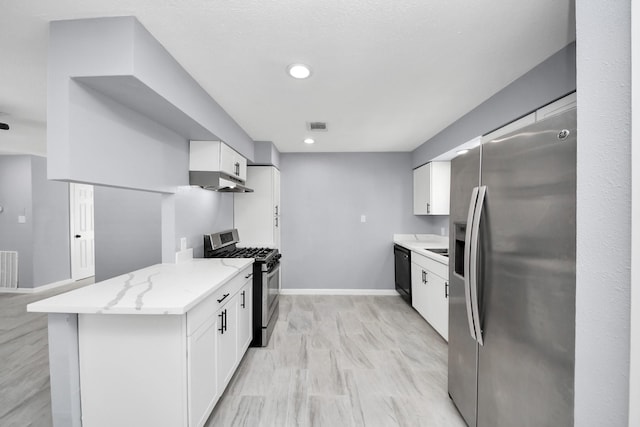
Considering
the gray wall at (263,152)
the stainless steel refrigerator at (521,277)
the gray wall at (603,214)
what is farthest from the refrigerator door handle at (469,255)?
the gray wall at (263,152)

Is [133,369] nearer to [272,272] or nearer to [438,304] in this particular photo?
[272,272]

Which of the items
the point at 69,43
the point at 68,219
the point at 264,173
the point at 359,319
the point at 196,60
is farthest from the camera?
the point at 68,219

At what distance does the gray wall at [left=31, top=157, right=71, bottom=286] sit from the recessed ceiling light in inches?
203

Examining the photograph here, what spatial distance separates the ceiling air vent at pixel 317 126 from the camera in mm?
2908

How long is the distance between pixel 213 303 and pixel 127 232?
6.06ft

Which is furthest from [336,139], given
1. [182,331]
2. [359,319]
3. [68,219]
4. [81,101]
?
[68,219]

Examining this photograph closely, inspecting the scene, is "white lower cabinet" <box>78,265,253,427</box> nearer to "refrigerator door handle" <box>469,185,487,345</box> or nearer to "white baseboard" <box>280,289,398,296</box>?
"refrigerator door handle" <box>469,185,487,345</box>

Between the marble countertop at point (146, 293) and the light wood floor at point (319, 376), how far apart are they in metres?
0.92

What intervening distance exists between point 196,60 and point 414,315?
363 centimetres

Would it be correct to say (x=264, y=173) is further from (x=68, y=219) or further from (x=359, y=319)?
(x=68, y=219)

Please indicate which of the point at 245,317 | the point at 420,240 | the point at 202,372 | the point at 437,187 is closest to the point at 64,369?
the point at 202,372

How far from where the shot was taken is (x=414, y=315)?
3.48 meters

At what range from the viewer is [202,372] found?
1541 millimetres

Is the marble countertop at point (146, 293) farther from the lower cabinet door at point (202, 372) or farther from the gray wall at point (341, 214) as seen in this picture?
the gray wall at point (341, 214)
